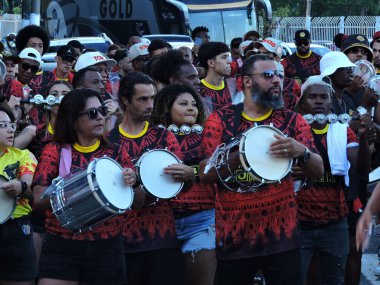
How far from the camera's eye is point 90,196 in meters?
5.98

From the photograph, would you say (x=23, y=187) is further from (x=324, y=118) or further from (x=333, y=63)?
(x=333, y=63)

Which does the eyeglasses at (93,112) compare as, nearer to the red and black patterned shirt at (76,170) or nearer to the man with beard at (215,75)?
the red and black patterned shirt at (76,170)

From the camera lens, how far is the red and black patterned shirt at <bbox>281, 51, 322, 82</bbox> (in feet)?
41.7

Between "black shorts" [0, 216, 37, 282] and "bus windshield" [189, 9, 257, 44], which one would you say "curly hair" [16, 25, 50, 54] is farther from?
"bus windshield" [189, 9, 257, 44]

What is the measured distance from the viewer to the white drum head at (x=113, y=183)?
600cm

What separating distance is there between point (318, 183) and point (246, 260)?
1.32m

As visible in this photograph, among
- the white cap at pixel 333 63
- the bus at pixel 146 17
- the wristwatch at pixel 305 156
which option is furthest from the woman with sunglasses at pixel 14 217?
the bus at pixel 146 17

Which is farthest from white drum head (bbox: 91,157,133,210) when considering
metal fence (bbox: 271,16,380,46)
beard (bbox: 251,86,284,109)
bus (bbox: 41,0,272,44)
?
metal fence (bbox: 271,16,380,46)

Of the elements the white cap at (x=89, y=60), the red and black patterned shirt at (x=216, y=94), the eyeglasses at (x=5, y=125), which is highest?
the white cap at (x=89, y=60)

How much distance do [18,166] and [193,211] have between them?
4.32 feet

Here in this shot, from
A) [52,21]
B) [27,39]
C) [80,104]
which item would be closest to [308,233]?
[80,104]

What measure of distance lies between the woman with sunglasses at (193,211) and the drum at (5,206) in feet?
3.77

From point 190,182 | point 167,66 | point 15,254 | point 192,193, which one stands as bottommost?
Answer: point 15,254

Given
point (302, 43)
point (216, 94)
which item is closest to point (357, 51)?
point (302, 43)
